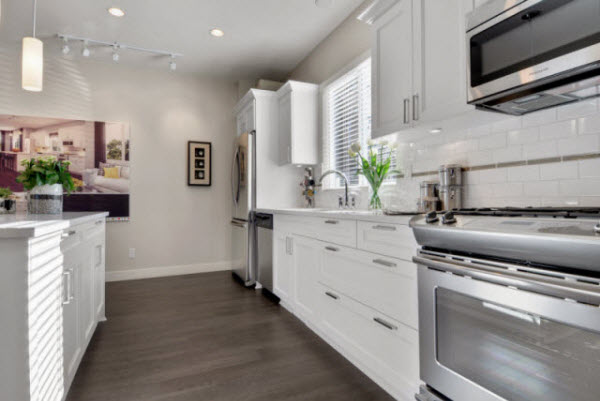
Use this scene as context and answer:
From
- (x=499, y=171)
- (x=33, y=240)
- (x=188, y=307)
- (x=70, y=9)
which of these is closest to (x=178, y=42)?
(x=70, y=9)

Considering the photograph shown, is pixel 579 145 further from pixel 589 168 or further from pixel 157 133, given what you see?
pixel 157 133

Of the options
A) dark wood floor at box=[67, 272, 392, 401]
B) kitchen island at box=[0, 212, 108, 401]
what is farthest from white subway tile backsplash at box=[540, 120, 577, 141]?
kitchen island at box=[0, 212, 108, 401]

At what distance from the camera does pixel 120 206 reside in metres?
4.37

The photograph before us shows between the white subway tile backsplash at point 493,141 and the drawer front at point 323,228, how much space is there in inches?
32.6

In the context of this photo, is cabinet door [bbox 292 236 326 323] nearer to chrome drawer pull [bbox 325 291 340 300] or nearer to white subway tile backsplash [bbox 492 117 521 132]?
chrome drawer pull [bbox 325 291 340 300]

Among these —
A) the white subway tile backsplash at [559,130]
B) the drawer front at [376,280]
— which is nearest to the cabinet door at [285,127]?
the drawer front at [376,280]

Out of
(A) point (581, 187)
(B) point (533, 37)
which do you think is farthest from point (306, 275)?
(B) point (533, 37)

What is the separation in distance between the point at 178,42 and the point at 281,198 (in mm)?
2082

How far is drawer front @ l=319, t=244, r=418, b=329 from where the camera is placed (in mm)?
1563

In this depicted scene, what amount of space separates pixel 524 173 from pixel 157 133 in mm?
4249

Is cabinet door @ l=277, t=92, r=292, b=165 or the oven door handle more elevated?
cabinet door @ l=277, t=92, r=292, b=165

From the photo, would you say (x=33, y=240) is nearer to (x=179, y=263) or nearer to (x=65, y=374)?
(x=65, y=374)

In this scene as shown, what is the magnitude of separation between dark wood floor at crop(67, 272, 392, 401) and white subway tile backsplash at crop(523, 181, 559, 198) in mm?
1233

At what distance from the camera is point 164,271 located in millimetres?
4586
